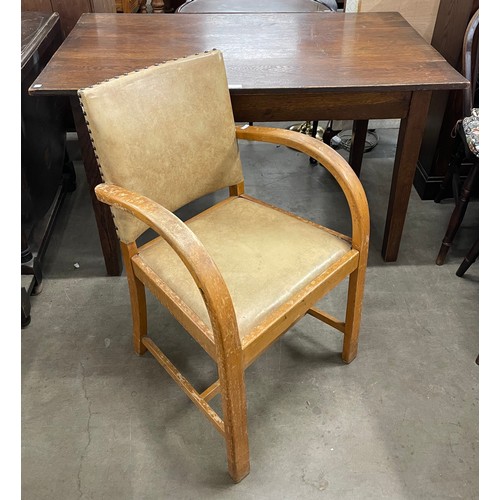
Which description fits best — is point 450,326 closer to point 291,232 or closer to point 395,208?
point 395,208

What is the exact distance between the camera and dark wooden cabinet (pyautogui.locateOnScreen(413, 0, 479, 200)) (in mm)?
1910

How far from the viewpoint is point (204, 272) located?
964 mm

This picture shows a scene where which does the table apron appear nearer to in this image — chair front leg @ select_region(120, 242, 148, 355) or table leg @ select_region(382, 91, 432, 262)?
table leg @ select_region(382, 91, 432, 262)

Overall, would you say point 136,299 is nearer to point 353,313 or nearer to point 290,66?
point 353,313

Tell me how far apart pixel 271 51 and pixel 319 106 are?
0.98 feet

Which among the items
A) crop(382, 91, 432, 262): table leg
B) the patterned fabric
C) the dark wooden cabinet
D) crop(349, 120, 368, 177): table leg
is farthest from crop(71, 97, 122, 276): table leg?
the dark wooden cabinet

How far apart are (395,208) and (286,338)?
0.64 m

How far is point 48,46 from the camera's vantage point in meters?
1.82

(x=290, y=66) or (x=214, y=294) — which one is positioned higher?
(x=290, y=66)

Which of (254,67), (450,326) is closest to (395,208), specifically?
(450,326)

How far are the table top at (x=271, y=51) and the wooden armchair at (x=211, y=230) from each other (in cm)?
24

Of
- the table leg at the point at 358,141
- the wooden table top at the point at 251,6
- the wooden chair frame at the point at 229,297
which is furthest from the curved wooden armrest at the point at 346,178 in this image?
the wooden table top at the point at 251,6

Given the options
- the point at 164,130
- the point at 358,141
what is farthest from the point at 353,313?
the point at 358,141

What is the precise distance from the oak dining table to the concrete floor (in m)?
0.24
